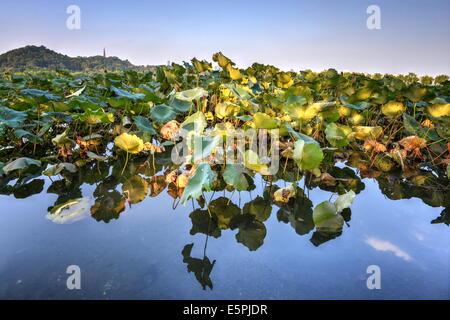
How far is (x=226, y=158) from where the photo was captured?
159 centimetres

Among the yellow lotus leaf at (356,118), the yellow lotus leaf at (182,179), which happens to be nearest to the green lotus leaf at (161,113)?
the yellow lotus leaf at (182,179)

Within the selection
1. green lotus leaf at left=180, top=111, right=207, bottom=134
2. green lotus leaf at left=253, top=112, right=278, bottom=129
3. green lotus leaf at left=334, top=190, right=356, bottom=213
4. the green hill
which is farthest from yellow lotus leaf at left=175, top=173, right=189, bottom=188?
the green hill

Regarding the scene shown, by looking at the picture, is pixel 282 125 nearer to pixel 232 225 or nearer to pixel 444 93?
pixel 232 225

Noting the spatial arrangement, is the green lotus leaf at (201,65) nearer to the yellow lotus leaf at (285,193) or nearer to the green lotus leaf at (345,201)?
the yellow lotus leaf at (285,193)

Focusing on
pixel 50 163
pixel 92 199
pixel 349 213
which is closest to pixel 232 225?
pixel 349 213

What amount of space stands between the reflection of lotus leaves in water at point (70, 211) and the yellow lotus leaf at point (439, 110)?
1932mm

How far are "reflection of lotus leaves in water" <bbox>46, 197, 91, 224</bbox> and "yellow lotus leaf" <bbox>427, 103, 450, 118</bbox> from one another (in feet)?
6.34

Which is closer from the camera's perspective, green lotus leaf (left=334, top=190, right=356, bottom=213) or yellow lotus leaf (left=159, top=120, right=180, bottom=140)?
green lotus leaf (left=334, top=190, right=356, bottom=213)

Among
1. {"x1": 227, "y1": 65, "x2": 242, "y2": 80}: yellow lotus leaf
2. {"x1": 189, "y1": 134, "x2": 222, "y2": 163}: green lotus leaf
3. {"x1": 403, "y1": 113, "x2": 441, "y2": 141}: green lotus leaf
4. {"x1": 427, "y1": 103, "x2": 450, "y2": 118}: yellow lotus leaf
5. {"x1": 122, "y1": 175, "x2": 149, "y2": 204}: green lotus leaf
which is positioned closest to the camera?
{"x1": 189, "y1": 134, "x2": 222, "y2": 163}: green lotus leaf

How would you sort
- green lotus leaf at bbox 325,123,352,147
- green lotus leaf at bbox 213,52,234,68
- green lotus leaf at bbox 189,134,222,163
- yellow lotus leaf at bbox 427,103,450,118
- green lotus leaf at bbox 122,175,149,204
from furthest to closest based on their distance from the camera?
green lotus leaf at bbox 213,52,234,68 → yellow lotus leaf at bbox 427,103,450,118 → green lotus leaf at bbox 325,123,352,147 → green lotus leaf at bbox 122,175,149,204 → green lotus leaf at bbox 189,134,222,163

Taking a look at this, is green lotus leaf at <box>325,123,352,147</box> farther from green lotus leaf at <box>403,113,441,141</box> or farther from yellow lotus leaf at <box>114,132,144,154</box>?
yellow lotus leaf at <box>114,132,144,154</box>

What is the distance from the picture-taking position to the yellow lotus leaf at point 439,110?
1.55m

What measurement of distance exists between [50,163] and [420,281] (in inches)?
72.7

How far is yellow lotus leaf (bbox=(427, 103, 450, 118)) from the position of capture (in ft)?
5.08
